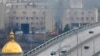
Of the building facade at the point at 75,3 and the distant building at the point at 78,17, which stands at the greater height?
the building facade at the point at 75,3

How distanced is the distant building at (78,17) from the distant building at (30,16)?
3.71 ft

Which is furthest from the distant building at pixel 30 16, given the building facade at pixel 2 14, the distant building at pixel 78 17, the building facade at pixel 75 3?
the building facade at pixel 75 3

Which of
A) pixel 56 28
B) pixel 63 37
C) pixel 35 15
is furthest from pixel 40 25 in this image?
pixel 63 37

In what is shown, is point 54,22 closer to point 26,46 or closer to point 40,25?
point 40,25

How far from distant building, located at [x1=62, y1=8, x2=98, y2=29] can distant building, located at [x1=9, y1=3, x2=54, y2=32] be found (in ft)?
3.71

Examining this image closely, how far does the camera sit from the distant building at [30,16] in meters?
32.3

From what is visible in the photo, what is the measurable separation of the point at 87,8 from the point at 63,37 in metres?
15.3

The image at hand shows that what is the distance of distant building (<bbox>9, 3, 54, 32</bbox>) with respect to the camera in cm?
3231

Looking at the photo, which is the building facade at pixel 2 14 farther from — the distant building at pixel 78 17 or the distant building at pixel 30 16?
the distant building at pixel 78 17

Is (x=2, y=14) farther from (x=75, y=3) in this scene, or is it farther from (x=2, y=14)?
(x=75, y=3)

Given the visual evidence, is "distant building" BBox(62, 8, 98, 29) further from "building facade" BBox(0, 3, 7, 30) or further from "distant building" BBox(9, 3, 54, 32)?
"building facade" BBox(0, 3, 7, 30)

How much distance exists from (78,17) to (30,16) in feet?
9.22

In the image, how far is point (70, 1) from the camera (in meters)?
31.5

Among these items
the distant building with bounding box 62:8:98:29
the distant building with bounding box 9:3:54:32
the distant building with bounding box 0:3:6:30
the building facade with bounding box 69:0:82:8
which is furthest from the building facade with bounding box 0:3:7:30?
the building facade with bounding box 69:0:82:8
